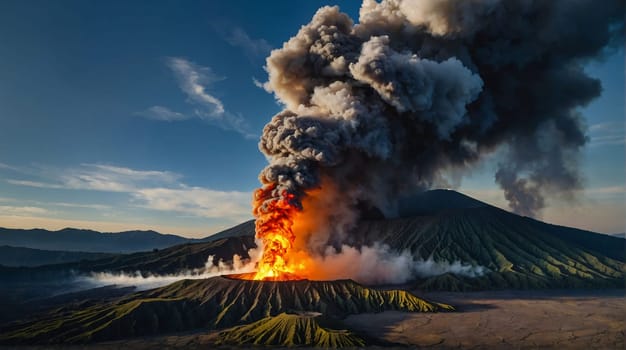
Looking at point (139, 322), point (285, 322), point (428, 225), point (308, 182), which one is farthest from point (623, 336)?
point (428, 225)

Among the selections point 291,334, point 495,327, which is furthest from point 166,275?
point 495,327

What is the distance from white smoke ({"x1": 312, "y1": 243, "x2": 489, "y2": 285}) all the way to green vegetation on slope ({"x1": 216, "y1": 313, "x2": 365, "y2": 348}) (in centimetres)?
2917

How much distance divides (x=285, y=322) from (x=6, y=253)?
195764 mm

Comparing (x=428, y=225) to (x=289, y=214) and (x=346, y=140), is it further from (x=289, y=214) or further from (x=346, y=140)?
(x=289, y=214)

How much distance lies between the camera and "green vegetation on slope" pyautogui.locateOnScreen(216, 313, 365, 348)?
1260 inches

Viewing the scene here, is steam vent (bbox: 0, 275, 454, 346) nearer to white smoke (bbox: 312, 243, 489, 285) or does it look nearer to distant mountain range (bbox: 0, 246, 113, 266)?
white smoke (bbox: 312, 243, 489, 285)

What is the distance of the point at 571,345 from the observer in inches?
1344

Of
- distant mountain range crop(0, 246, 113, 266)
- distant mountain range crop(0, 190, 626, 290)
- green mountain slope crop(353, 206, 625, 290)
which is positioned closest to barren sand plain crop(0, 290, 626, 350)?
green mountain slope crop(353, 206, 625, 290)

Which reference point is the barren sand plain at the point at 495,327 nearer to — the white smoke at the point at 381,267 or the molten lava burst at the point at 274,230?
the molten lava burst at the point at 274,230

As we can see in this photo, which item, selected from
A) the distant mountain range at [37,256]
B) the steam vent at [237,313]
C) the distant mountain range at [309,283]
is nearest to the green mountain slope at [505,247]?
the distant mountain range at [309,283]

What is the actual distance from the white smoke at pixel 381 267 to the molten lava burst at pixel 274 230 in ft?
50.8

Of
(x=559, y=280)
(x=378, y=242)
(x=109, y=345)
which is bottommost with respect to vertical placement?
(x=109, y=345)

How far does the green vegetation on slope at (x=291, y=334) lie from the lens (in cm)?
3200

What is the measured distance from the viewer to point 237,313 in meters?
41.2
